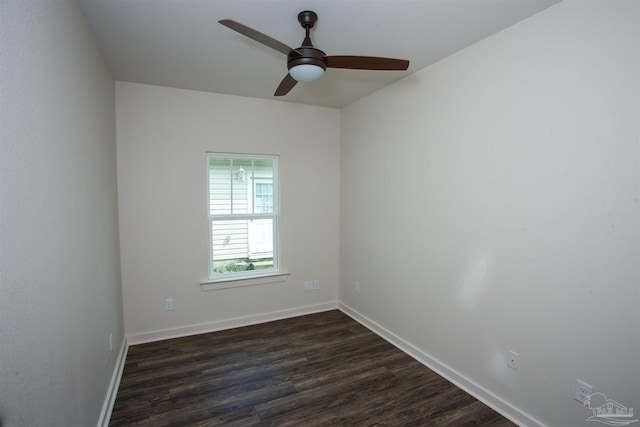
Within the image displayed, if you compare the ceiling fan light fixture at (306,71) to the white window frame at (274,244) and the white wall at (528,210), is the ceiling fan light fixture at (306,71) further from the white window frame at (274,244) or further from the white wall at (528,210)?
the white window frame at (274,244)

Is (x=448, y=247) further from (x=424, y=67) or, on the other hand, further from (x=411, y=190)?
(x=424, y=67)

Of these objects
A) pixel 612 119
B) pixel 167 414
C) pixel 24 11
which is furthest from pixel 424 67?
pixel 167 414

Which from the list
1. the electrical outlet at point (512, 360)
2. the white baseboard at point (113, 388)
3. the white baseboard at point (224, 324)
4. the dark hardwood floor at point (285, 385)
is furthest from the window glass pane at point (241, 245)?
the electrical outlet at point (512, 360)

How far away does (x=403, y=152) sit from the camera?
3.05 m

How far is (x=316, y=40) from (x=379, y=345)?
9.43 feet

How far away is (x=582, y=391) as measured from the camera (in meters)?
1.77

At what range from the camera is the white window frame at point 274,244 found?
351 centimetres

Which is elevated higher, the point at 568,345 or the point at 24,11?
the point at 24,11

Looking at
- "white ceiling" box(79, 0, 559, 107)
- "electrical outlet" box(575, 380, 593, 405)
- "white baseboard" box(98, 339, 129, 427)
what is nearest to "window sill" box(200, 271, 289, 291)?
"white baseboard" box(98, 339, 129, 427)

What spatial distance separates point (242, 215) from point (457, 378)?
8.92 feet

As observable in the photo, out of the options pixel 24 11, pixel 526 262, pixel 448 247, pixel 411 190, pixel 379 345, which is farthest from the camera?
pixel 379 345

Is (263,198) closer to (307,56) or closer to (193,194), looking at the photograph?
(193,194)

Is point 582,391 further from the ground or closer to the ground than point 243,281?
closer to the ground
